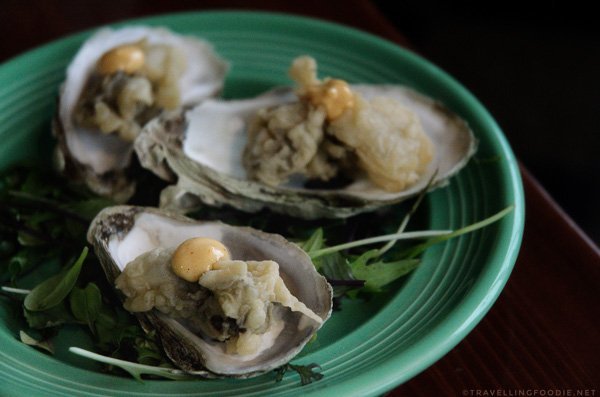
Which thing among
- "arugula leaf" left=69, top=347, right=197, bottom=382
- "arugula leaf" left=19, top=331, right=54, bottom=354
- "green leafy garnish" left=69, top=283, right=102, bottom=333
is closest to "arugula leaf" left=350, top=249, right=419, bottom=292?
"arugula leaf" left=69, top=347, right=197, bottom=382

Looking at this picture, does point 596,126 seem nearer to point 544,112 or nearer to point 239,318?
point 544,112

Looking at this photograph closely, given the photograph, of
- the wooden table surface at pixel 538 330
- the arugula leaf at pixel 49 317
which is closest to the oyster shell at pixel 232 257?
the arugula leaf at pixel 49 317

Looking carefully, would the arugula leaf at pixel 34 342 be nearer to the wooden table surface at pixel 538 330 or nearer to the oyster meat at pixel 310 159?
the oyster meat at pixel 310 159

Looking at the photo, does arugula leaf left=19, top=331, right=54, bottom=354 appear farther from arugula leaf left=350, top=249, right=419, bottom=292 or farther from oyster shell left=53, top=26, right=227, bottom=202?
arugula leaf left=350, top=249, right=419, bottom=292

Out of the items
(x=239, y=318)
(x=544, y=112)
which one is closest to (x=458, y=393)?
(x=239, y=318)

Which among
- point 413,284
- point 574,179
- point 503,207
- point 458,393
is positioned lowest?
point 574,179

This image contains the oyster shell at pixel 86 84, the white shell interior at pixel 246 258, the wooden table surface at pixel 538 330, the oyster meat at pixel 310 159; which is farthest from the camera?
the oyster shell at pixel 86 84
